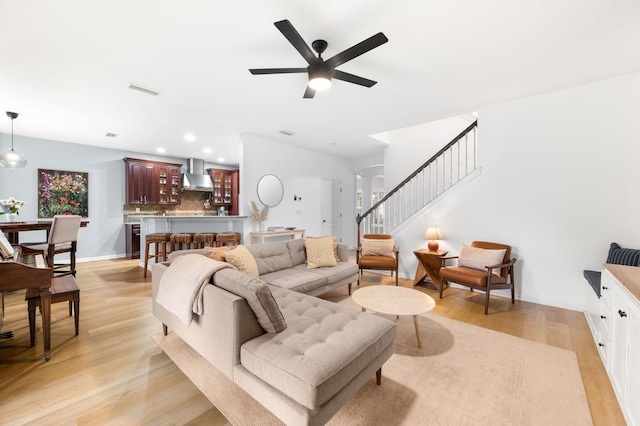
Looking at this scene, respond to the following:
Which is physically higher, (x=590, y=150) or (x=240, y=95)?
(x=240, y=95)

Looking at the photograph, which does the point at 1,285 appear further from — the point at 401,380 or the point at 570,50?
the point at 570,50

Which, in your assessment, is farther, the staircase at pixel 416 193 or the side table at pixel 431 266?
the staircase at pixel 416 193

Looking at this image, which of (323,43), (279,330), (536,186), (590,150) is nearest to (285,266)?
(279,330)

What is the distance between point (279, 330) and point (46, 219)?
266 inches

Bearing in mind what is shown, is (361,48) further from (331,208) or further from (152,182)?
(152,182)

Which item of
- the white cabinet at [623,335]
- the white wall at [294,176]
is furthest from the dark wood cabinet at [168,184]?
A: the white cabinet at [623,335]

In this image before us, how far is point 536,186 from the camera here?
3555 millimetres

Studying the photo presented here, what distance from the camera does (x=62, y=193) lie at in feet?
18.8

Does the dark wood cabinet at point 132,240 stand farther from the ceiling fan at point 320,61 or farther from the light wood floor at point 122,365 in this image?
the ceiling fan at point 320,61

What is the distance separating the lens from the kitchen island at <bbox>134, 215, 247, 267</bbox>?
4797 mm

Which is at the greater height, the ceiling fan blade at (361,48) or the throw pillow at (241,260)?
the ceiling fan blade at (361,48)

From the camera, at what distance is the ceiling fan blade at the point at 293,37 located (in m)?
1.75

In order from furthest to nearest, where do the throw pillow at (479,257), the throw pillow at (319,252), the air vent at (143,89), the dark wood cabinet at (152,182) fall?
the dark wood cabinet at (152,182) < the throw pillow at (319,252) < the throw pillow at (479,257) < the air vent at (143,89)

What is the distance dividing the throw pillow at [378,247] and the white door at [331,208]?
260 centimetres
